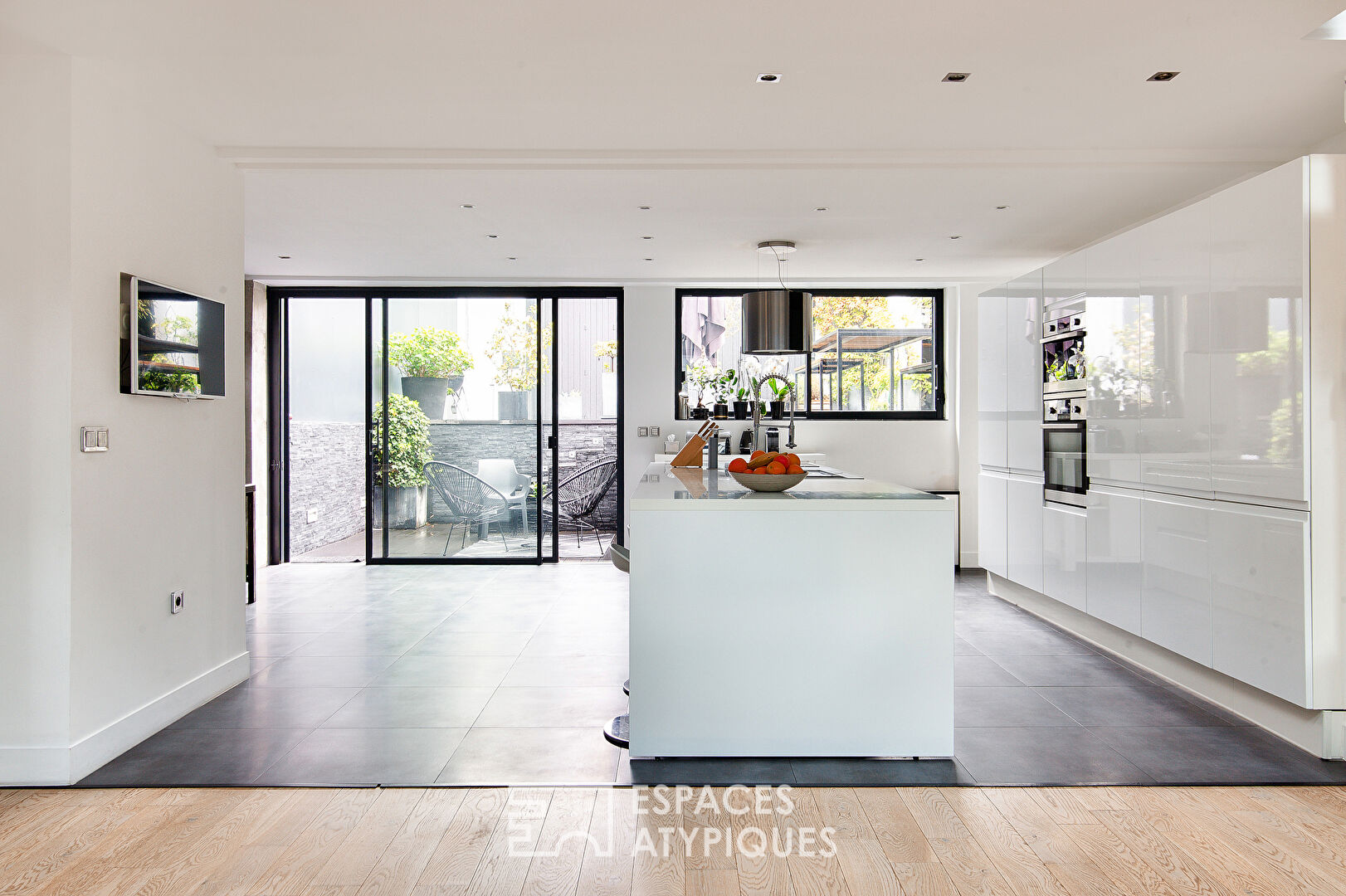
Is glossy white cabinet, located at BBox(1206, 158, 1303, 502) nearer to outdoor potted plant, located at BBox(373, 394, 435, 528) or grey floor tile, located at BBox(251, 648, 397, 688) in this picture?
grey floor tile, located at BBox(251, 648, 397, 688)

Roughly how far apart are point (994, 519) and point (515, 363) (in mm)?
3906

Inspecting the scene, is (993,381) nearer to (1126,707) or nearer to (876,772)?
(1126,707)

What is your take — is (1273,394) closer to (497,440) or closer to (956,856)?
(956,856)

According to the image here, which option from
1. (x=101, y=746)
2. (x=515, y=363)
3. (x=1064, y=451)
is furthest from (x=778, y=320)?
(x=101, y=746)

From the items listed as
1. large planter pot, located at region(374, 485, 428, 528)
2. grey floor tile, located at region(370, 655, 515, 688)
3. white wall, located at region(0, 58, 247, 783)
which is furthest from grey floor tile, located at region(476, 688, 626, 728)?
large planter pot, located at region(374, 485, 428, 528)

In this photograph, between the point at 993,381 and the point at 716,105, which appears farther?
the point at 993,381

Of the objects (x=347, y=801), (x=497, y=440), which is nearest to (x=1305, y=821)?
(x=347, y=801)

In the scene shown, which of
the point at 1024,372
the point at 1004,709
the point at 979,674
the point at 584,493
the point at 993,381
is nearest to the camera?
the point at 1004,709

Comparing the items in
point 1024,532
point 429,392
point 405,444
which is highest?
point 429,392

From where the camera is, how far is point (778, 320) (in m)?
4.96

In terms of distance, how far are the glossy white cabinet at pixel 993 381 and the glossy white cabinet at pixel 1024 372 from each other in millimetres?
67

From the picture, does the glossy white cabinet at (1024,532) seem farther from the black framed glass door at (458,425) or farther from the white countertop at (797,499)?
the black framed glass door at (458,425)

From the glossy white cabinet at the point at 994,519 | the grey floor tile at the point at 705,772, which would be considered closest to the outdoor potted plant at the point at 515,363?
the glossy white cabinet at the point at 994,519

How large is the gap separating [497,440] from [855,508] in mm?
4670
